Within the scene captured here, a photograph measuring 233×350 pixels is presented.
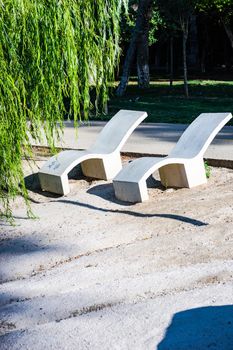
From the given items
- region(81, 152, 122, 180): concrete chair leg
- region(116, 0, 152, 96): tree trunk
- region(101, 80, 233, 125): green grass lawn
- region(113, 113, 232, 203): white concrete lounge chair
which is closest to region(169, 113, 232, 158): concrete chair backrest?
region(113, 113, 232, 203): white concrete lounge chair

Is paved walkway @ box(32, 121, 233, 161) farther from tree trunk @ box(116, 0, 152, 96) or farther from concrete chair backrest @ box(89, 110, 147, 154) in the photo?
tree trunk @ box(116, 0, 152, 96)

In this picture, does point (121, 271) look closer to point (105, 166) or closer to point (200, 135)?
point (200, 135)

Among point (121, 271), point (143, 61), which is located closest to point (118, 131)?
point (121, 271)

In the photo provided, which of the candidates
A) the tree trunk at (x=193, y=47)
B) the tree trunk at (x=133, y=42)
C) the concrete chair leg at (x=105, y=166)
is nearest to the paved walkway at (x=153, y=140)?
the concrete chair leg at (x=105, y=166)

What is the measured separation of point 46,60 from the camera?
7.67 m

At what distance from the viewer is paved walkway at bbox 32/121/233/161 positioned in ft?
39.0

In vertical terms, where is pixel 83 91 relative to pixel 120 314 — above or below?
above

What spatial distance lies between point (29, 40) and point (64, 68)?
1.77 ft

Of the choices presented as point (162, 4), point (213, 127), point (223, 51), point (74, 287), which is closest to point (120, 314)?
point (74, 287)

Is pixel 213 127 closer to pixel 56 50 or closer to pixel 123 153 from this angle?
pixel 123 153

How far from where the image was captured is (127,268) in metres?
7.61

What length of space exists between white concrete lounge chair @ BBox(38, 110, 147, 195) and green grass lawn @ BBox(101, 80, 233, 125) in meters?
5.11

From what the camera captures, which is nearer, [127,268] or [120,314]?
[120,314]

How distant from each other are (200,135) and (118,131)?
139 centimetres
